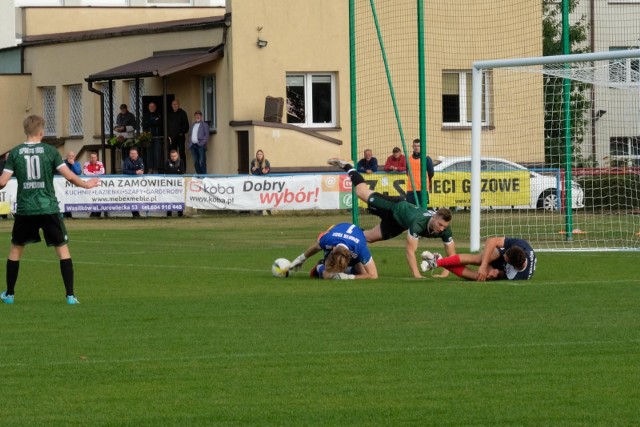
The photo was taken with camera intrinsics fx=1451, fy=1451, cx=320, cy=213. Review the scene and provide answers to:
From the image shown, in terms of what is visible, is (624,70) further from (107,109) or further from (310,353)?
(107,109)

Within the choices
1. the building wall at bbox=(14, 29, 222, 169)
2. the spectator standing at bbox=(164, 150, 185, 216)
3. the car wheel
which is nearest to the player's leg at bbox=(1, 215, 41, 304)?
the car wheel

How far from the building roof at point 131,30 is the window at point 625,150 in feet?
53.9

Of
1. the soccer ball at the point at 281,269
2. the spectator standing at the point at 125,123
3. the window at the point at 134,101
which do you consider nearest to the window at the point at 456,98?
the spectator standing at the point at 125,123

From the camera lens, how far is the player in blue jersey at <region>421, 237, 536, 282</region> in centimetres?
1722

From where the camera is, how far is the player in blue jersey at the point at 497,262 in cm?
1722

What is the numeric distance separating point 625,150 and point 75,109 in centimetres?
2559

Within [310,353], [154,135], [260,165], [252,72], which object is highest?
[252,72]

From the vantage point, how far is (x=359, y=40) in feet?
118

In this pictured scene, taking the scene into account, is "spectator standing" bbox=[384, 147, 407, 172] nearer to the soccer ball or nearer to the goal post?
the goal post

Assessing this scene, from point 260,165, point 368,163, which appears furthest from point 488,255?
point 260,165

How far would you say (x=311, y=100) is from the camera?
4300 centimetres

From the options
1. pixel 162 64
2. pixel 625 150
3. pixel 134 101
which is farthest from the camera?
pixel 134 101

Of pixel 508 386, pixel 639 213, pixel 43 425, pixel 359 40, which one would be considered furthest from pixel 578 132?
pixel 43 425

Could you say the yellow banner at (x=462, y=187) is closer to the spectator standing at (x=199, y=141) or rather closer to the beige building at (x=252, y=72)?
the beige building at (x=252, y=72)
